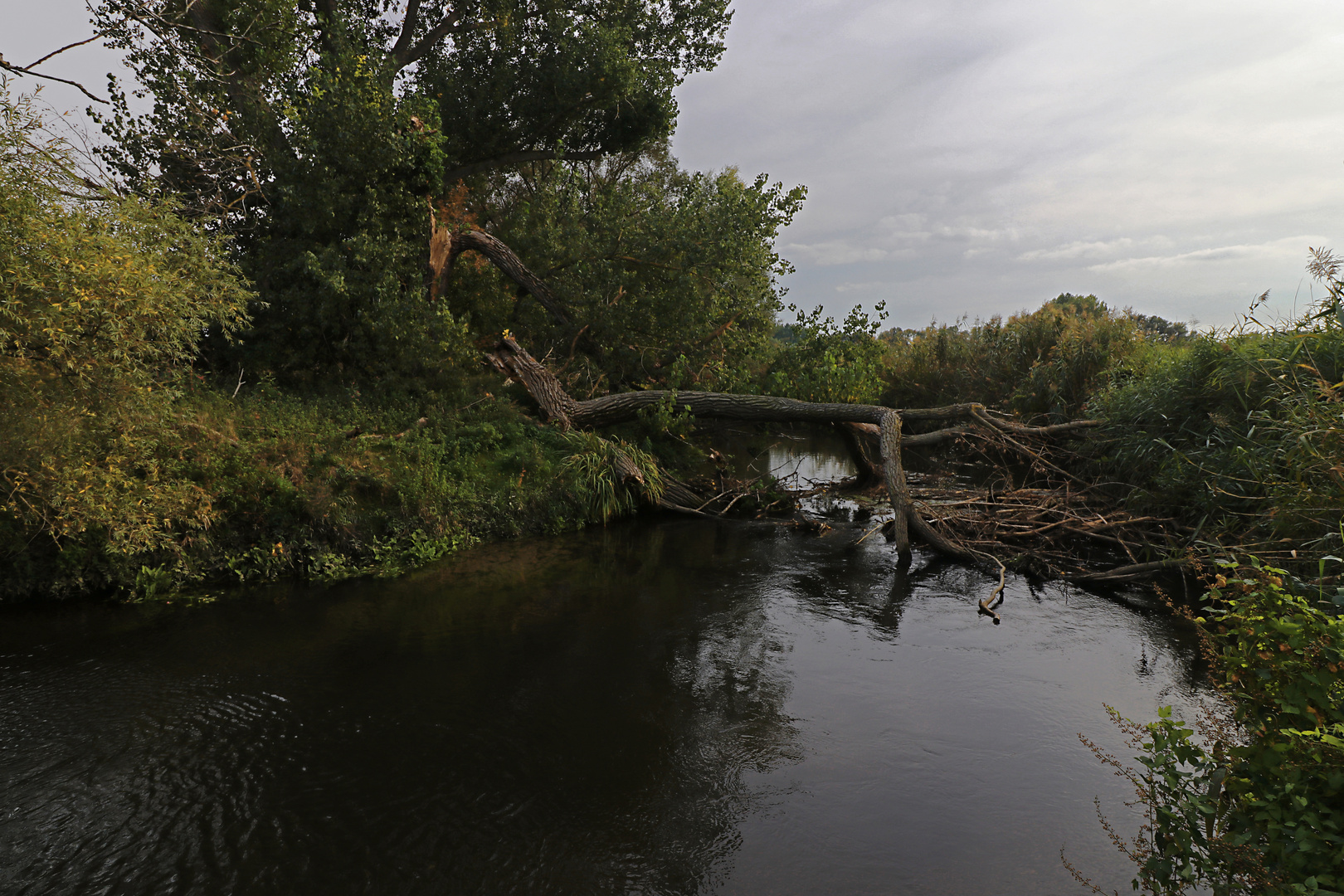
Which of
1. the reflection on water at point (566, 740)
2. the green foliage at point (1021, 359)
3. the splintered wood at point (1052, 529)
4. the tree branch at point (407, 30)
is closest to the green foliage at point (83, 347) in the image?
the reflection on water at point (566, 740)

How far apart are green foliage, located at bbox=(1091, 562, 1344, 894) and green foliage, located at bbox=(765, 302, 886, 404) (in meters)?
10.7

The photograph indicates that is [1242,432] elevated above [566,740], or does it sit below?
above

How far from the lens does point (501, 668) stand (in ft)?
22.0

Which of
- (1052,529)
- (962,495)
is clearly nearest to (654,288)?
(962,495)

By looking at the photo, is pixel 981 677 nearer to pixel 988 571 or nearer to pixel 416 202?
pixel 988 571

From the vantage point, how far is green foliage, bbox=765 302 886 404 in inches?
539

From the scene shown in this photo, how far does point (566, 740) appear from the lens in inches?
216

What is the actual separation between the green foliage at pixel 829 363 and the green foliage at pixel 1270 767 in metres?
10.7

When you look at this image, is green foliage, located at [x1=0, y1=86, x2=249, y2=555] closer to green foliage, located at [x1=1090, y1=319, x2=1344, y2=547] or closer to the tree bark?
the tree bark

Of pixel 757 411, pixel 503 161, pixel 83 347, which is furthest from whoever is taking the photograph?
pixel 503 161

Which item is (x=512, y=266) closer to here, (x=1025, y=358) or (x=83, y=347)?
(x=83, y=347)

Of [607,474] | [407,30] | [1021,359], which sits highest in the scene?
[407,30]

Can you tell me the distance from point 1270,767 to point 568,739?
4.33 m

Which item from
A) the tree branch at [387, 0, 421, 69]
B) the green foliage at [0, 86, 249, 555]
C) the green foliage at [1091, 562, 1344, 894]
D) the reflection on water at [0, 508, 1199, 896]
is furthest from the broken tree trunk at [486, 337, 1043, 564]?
the green foliage at [1091, 562, 1344, 894]
